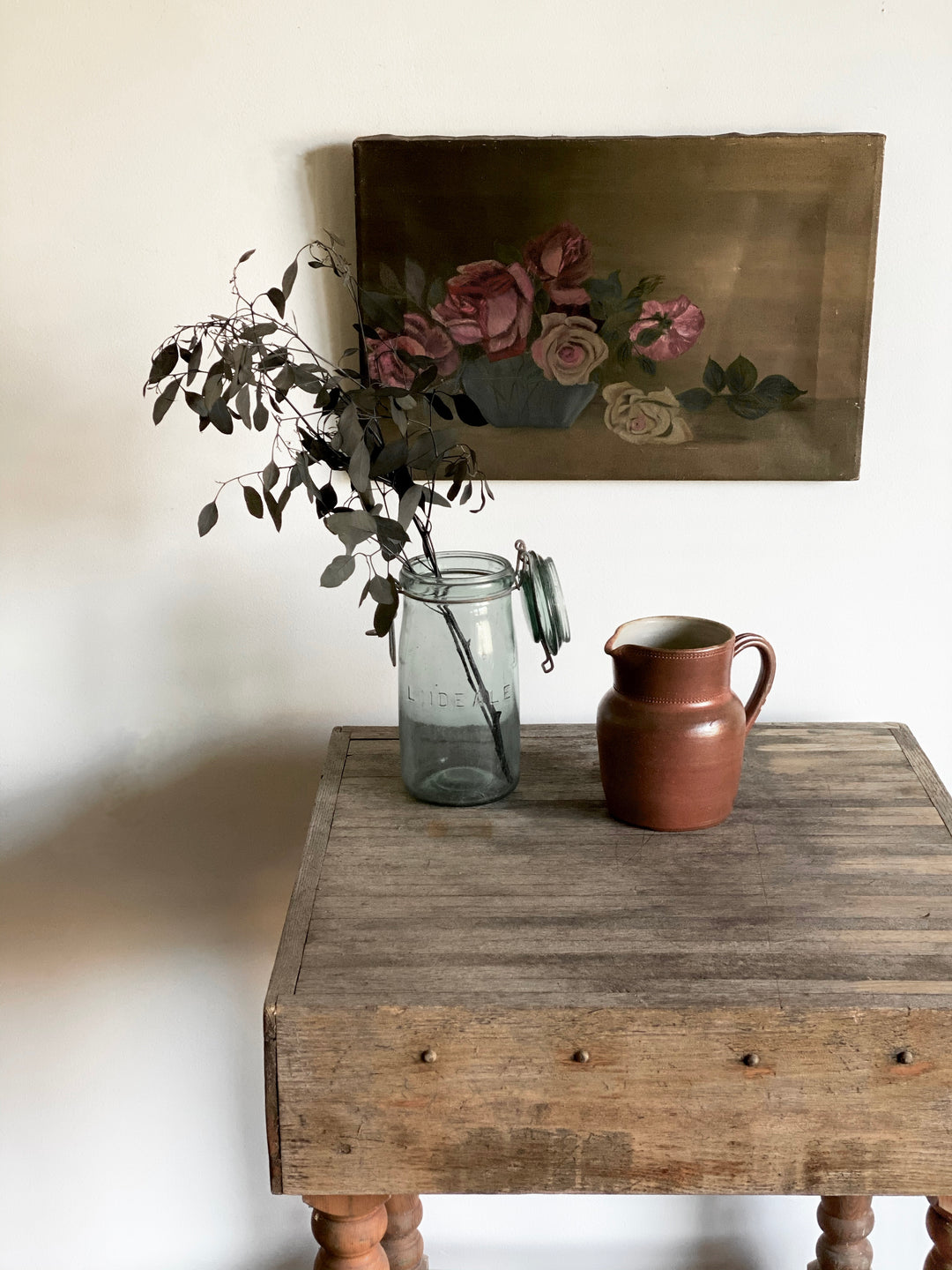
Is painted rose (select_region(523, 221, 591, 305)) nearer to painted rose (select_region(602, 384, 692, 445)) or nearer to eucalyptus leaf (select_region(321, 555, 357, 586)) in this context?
painted rose (select_region(602, 384, 692, 445))

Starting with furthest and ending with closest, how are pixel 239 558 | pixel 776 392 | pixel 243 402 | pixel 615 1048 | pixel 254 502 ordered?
pixel 239 558, pixel 776 392, pixel 254 502, pixel 243 402, pixel 615 1048

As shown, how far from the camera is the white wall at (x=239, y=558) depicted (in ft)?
4.15

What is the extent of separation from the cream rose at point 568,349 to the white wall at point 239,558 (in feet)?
0.46

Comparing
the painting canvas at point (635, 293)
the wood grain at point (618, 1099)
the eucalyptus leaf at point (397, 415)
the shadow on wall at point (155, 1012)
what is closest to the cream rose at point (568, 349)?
the painting canvas at point (635, 293)

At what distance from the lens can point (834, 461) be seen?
1.34 meters

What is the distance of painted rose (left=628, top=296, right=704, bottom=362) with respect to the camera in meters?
1.29

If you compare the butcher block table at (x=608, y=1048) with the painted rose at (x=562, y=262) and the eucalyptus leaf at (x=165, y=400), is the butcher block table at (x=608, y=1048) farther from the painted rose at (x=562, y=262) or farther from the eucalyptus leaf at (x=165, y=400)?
the painted rose at (x=562, y=262)

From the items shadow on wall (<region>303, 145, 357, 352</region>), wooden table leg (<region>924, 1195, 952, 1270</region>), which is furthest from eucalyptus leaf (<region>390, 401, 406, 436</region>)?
wooden table leg (<region>924, 1195, 952, 1270</region>)

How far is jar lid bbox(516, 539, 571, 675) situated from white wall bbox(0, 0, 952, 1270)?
9.9 inches

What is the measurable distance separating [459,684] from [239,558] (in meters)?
0.40

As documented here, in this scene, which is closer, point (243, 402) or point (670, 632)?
point (243, 402)

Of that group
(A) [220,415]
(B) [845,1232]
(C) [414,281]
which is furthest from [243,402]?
(B) [845,1232]

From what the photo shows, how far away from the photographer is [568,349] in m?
1.31

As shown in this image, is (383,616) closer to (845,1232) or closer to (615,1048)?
(615,1048)
